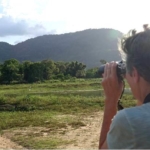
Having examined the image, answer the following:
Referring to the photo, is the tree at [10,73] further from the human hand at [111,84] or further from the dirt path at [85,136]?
the human hand at [111,84]

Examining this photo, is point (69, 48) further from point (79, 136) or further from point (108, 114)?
point (108, 114)

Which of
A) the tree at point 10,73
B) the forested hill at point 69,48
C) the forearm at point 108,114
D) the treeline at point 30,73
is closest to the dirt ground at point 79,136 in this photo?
the forearm at point 108,114

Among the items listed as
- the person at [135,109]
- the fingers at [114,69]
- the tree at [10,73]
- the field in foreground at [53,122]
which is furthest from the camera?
the tree at [10,73]

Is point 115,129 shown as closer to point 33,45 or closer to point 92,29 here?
point 92,29

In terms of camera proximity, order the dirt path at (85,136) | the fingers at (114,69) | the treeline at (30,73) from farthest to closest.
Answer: the treeline at (30,73), the dirt path at (85,136), the fingers at (114,69)

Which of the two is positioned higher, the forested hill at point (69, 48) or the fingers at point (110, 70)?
the forested hill at point (69, 48)

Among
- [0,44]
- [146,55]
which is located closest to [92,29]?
[0,44]

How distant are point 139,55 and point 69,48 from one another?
343 feet

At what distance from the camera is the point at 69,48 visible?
10506 cm

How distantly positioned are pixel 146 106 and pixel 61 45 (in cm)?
11024

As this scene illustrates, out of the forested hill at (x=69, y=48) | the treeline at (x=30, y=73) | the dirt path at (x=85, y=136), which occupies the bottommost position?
the dirt path at (x=85, y=136)

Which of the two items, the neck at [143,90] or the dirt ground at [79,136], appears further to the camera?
the dirt ground at [79,136]

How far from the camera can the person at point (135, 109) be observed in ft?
2.93

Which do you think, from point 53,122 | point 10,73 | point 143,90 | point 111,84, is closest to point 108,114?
point 111,84
